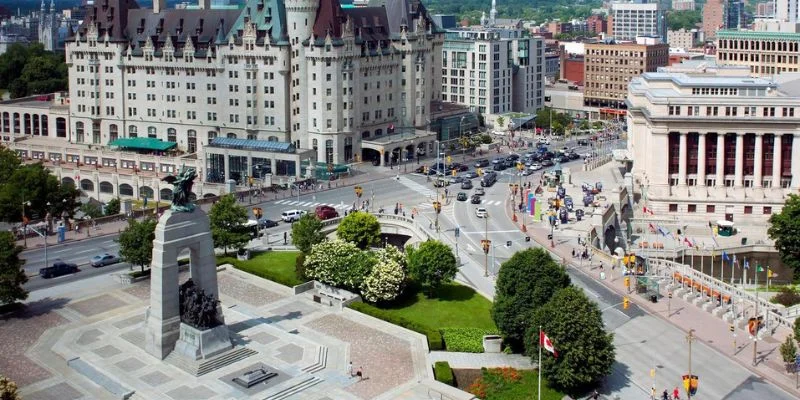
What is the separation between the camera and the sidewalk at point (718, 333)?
9050 centimetres

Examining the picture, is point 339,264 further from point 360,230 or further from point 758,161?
point 758,161

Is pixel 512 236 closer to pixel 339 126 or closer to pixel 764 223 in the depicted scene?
pixel 764 223

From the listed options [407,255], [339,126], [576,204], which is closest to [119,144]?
[339,126]

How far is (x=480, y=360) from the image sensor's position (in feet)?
298

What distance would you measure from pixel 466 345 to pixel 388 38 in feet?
363

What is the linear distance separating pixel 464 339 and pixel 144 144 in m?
117

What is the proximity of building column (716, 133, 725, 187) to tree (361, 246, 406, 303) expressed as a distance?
63287 millimetres

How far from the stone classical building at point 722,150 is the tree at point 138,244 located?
71.9 m

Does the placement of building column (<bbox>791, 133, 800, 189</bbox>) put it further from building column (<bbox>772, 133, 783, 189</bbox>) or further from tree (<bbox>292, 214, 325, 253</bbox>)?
tree (<bbox>292, 214, 325, 253</bbox>)

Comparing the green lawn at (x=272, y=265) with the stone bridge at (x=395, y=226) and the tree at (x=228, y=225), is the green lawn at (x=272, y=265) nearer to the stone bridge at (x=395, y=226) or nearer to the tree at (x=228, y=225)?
the tree at (x=228, y=225)

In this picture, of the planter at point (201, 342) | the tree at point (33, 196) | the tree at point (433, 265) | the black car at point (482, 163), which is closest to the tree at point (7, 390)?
the planter at point (201, 342)

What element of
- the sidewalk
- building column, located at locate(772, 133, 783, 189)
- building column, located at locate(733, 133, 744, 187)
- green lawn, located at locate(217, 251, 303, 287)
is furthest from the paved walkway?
building column, located at locate(772, 133, 783, 189)

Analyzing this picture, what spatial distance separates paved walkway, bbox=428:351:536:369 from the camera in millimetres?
89438

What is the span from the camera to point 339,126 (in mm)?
182000
